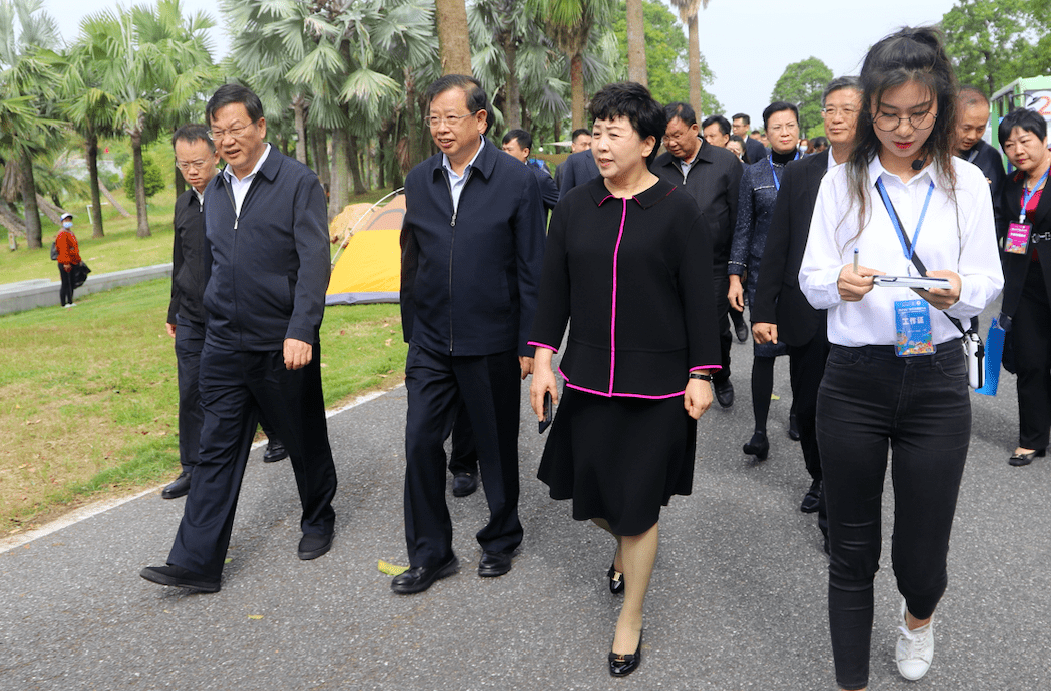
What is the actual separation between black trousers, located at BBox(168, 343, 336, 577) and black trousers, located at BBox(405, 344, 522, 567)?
58cm

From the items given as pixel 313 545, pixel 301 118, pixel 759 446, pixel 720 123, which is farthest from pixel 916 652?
pixel 301 118

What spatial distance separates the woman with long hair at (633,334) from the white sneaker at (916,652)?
2.85 ft

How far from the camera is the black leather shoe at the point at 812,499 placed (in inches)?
171

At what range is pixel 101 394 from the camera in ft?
24.8

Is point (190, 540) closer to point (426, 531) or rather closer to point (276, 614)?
point (276, 614)

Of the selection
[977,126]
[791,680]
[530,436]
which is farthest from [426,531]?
[977,126]

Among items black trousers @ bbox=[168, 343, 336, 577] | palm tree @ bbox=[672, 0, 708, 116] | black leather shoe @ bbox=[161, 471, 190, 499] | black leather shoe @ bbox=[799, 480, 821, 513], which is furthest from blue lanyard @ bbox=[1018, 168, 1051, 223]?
palm tree @ bbox=[672, 0, 708, 116]

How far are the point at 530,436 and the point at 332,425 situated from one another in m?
1.50

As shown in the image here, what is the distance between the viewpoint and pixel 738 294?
5.37m

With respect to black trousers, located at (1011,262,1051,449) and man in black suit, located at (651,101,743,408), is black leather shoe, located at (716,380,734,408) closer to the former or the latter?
man in black suit, located at (651,101,743,408)

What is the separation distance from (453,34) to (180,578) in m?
6.93

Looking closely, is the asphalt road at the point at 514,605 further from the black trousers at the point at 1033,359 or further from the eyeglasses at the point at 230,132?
the eyeglasses at the point at 230,132

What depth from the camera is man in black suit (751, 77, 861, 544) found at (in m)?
3.91

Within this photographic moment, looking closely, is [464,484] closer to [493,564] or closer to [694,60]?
[493,564]
